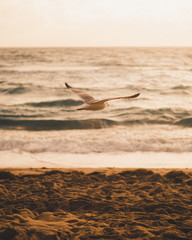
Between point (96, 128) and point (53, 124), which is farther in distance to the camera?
point (53, 124)

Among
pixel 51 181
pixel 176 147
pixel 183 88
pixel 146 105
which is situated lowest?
pixel 51 181

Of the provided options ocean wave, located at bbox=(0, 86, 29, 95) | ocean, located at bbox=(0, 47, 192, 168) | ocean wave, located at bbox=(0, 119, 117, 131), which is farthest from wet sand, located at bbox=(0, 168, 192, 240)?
ocean wave, located at bbox=(0, 86, 29, 95)

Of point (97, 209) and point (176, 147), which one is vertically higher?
point (176, 147)

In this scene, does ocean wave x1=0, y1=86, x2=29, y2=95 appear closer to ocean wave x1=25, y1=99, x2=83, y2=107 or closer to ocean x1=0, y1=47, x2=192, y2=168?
ocean x1=0, y1=47, x2=192, y2=168

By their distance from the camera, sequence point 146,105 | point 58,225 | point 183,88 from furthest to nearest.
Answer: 1. point 183,88
2. point 146,105
3. point 58,225

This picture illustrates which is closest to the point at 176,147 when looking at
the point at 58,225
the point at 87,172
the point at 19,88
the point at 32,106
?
the point at 87,172

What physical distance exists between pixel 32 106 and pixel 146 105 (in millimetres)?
6331

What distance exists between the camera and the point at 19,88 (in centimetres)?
2162

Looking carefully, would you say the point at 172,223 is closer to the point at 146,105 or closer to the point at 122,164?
the point at 122,164

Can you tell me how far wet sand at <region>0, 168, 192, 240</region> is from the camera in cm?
368

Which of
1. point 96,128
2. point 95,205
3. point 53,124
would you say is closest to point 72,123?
point 53,124

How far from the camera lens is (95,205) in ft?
15.3

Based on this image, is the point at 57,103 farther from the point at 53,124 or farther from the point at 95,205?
the point at 95,205

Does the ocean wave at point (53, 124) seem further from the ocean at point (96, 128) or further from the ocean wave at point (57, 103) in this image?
the ocean wave at point (57, 103)
